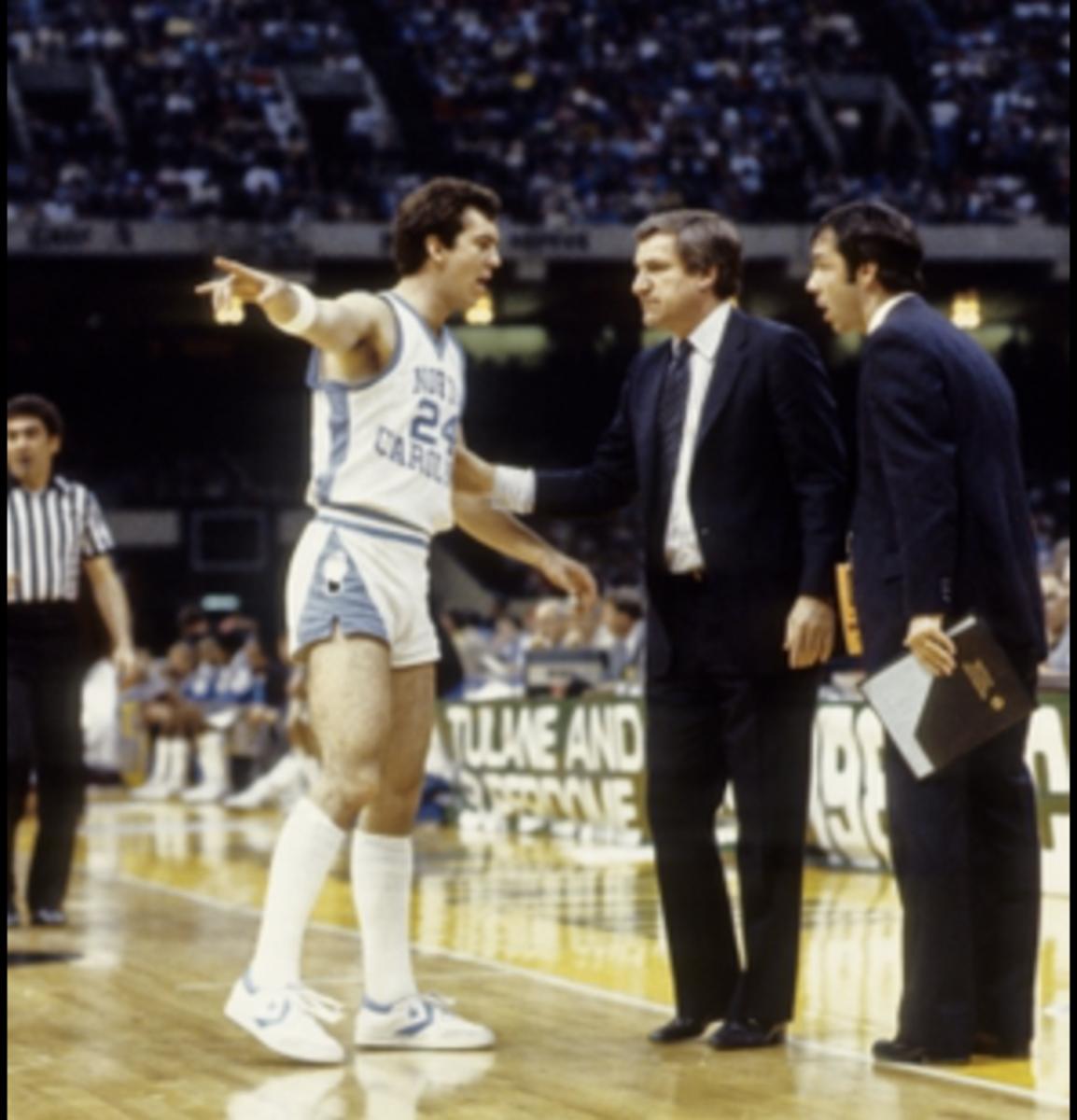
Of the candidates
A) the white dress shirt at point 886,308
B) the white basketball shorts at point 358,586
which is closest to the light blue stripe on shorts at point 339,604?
the white basketball shorts at point 358,586

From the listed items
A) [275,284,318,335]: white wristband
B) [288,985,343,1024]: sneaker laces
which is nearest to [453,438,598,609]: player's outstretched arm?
[275,284,318,335]: white wristband

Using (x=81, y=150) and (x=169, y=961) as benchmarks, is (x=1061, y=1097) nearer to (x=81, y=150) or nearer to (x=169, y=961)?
(x=169, y=961)

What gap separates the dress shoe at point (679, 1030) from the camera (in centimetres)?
545

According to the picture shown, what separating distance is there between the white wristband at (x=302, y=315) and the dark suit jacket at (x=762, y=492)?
1076mm

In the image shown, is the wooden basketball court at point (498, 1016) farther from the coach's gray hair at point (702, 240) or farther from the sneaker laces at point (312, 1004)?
the coach's gray hair at point (702, 240)

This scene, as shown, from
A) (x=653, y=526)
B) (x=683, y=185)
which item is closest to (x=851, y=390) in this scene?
(x=683, y=185)

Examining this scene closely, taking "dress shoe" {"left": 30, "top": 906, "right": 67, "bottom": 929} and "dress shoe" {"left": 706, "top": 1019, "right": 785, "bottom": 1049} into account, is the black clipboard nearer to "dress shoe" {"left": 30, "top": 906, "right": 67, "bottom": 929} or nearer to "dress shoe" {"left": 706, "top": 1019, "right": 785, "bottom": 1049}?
"dress shoe" {"left": 706, "top": 1019, "right": 785, "bottom": 1049}

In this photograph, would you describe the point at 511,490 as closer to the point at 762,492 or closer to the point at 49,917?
the point at 762,492

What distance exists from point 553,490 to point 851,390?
102ft

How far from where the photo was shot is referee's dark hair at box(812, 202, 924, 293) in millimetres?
5297

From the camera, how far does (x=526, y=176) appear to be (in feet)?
110

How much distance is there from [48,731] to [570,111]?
27.6 metres

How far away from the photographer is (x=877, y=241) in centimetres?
531

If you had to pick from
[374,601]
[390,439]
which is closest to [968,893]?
[374,601]
